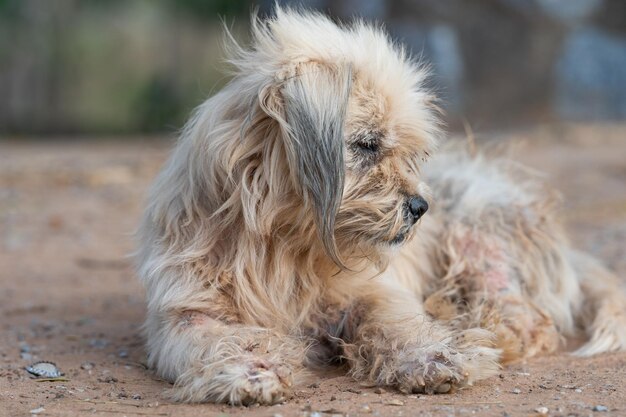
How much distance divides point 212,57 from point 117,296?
38.8ft

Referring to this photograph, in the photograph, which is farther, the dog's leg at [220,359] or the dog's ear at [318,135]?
the dog's ear at [318,135]

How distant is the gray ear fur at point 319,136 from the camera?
3.90 m

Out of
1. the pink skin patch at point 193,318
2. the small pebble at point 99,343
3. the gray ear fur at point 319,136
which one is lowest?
the small pebble at point 99,343

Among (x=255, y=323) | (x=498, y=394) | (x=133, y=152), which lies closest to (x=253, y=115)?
(x=255, y=323)

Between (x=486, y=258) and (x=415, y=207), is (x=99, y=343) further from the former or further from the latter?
(x=486, y=258)

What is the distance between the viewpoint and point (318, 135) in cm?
392

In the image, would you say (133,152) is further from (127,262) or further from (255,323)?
(255,323)

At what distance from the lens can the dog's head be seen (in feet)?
13.0

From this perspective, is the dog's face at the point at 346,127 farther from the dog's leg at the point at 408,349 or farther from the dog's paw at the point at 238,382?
the dog's paw at the point at 238,382

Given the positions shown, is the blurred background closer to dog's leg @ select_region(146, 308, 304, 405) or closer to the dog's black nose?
the dog's black nose

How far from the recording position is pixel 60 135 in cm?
A: 1784

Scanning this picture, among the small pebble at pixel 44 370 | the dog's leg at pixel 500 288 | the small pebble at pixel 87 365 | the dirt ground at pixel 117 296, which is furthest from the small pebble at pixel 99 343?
the dog's leg at pixel 500 288

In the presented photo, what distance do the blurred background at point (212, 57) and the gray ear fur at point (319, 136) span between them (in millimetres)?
10742

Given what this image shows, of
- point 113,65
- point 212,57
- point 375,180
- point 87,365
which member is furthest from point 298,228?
point 113,65
